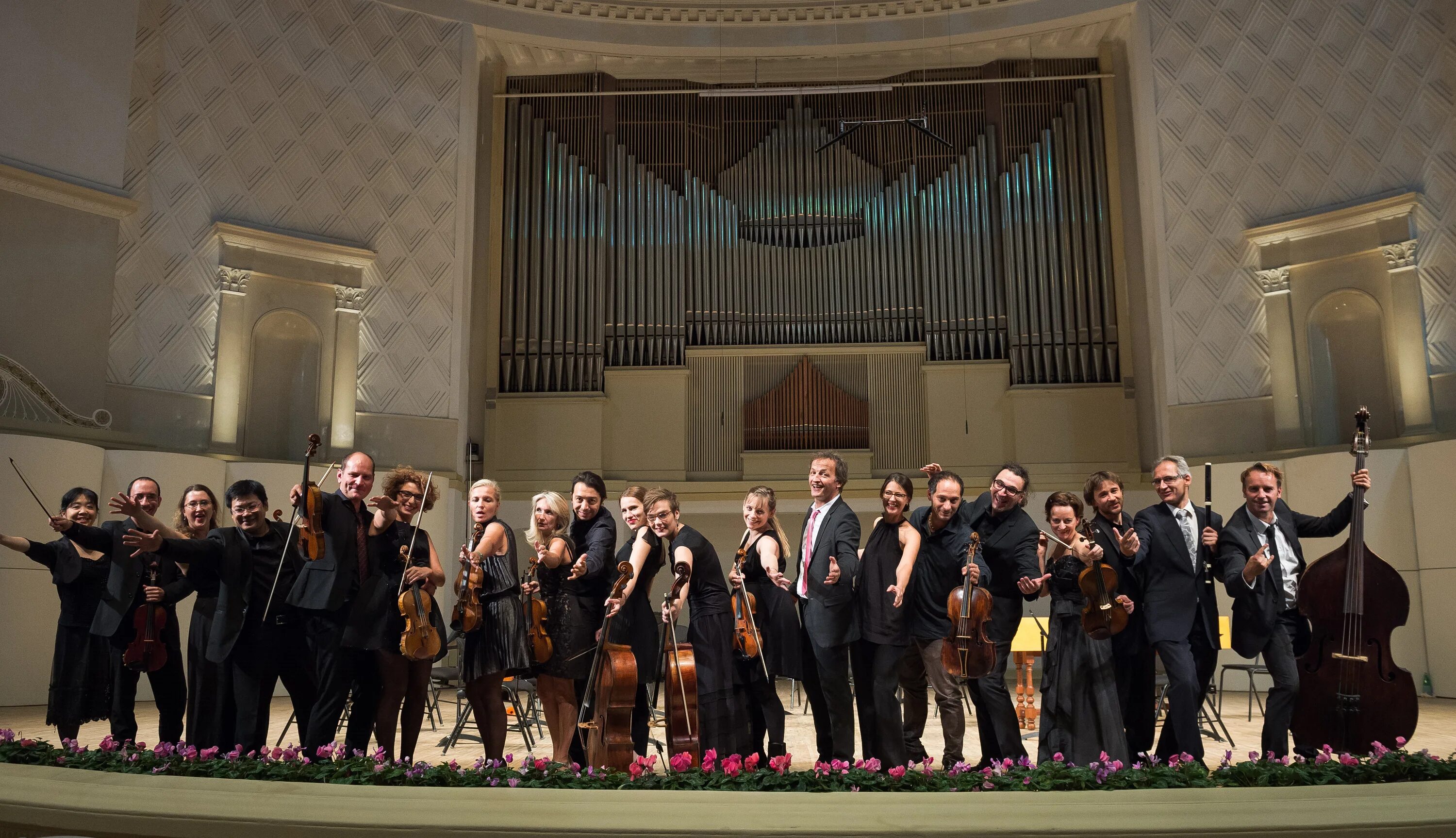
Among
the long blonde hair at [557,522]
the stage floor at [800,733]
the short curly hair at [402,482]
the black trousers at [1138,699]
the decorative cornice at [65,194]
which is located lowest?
the stage floor at [800,733]

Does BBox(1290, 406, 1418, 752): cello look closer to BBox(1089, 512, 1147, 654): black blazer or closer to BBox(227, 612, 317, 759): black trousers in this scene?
BBox(1089, 512, 1147, 654): black blazer

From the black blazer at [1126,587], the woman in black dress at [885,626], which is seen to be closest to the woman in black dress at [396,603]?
the woman in black dress at [885,626]

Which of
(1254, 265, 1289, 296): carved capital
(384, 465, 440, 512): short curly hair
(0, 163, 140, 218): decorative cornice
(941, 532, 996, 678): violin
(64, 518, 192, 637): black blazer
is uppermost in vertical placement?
(0, 163, 140, 218): decorative cornice

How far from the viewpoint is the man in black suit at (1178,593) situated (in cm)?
405

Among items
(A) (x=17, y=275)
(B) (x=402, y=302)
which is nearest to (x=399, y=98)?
(B) (x=402, y=302)

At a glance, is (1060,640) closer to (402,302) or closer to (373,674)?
(373,674)

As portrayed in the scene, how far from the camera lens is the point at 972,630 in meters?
4.12

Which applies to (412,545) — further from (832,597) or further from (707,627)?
(832,597)

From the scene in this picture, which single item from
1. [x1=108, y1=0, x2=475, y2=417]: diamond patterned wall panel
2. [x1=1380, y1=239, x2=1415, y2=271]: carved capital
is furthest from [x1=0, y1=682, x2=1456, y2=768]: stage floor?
[x1=1380, y1=239, x2=1415, y2=271]: carved capital

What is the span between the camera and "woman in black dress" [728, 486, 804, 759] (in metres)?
4.50

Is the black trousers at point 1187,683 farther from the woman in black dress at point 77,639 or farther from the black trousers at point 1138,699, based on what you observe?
the woman in black dress at point 77,639

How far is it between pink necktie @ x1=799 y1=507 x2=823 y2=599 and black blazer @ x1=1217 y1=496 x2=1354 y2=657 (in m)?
1.59

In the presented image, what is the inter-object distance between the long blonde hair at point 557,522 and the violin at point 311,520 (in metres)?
0.79

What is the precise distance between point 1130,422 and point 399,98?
7851mm
